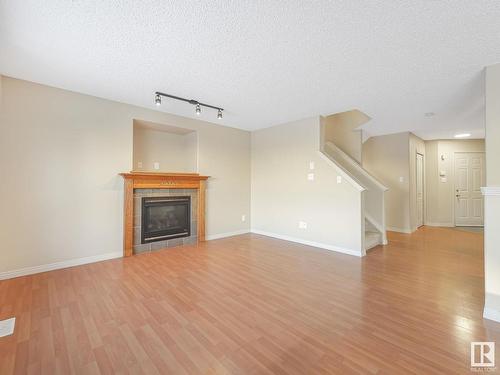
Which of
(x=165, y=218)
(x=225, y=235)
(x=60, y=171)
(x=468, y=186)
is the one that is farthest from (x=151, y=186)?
(x=468, y=186)

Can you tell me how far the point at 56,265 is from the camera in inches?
122

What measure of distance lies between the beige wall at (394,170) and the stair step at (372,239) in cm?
157

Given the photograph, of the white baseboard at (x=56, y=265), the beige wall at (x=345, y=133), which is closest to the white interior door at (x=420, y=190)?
the beige wall at (x=345, y=133)

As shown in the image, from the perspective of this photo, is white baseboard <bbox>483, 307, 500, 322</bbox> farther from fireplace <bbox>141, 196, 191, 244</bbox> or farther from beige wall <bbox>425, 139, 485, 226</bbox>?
beige wall <bbox>425, 139, 485, 226</bbox>

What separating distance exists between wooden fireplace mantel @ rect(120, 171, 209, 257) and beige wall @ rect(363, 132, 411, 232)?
4642 mm

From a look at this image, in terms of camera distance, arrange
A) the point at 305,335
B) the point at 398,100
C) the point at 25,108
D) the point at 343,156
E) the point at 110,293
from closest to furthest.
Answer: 1. the point at 305,335
2. the point at 110,293
3. the point at 25,108
4. the point at 398,100
5. the point at 343,156

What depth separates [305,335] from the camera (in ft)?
5.74

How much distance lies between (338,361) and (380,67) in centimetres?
277

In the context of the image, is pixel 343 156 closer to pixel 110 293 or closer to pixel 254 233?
pixel 254 233

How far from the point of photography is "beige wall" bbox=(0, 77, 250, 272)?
2.82 m

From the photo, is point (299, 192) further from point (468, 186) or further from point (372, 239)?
point (468, 186)

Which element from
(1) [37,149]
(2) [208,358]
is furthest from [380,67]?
(1) [37,149]

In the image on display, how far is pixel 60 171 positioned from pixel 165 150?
1.86m

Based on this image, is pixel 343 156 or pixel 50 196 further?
pixel 343 156
